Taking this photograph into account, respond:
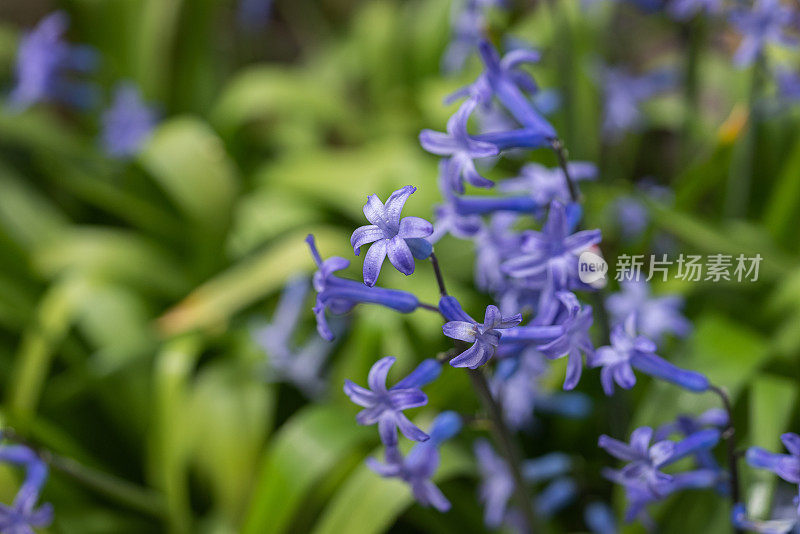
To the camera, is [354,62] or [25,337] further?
[354,62]

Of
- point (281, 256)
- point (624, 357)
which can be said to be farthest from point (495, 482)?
point (281, 256)

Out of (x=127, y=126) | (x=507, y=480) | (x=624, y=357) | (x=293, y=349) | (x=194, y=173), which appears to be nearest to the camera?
(x=624, y=357)

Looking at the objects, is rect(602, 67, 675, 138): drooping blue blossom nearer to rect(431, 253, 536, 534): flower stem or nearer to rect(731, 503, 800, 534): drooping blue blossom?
rect(431, 253, 536, 534): flower stem

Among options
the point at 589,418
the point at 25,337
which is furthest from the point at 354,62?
→ the point at 589,418

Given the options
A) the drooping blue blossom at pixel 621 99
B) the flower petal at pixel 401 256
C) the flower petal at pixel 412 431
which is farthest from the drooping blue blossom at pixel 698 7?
the flower petal at pixel 412 431

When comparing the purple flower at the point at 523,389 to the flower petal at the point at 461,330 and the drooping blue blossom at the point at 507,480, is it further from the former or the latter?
the flower petal at the point at 461,330

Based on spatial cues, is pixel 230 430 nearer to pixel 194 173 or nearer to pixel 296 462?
pixel 296 462

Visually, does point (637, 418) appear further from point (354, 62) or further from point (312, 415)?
point (354, 62)

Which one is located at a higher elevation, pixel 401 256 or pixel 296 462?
pixel 401 256
